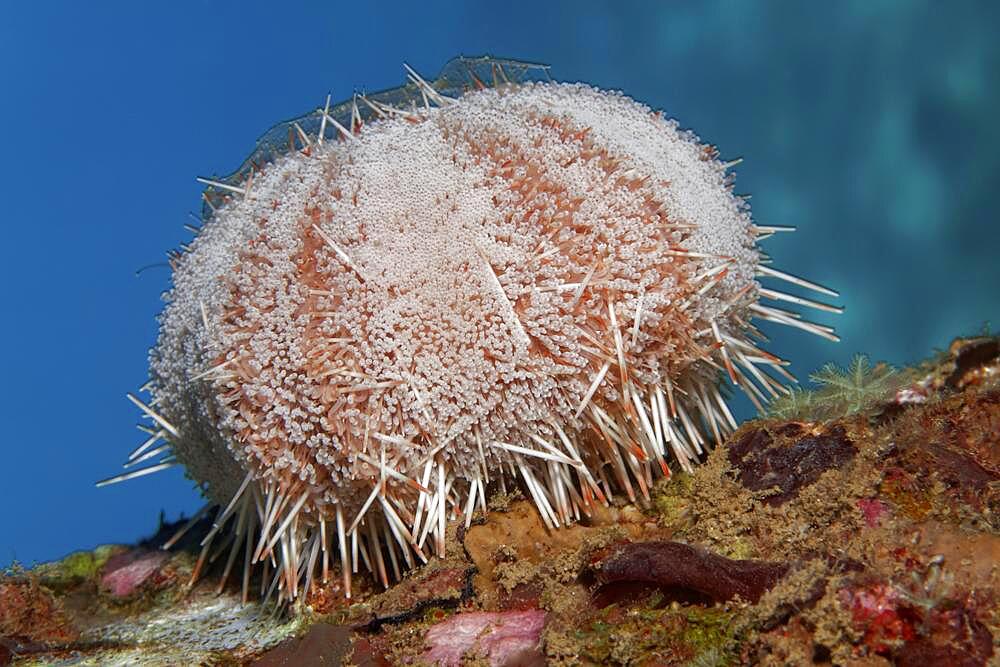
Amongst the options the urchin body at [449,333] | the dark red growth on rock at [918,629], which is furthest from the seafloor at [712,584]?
the urchin body at [449,333]

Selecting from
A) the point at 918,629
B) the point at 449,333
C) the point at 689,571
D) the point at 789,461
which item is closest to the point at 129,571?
the point at 449,333

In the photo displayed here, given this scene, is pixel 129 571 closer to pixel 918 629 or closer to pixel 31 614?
Answer: pixel 31 614

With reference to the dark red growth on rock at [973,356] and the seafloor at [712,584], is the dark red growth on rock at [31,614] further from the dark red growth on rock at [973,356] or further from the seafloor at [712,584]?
the dark red growth on rock at [973,356]

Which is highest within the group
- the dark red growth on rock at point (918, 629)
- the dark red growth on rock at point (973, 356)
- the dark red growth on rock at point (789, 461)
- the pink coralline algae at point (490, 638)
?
the dark red growth on rock at point (973, 356)

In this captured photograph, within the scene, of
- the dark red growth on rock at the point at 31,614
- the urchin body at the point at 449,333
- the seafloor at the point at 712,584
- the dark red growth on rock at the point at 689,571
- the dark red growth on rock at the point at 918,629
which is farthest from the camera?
the dark red growth on rock at the point at 31,614

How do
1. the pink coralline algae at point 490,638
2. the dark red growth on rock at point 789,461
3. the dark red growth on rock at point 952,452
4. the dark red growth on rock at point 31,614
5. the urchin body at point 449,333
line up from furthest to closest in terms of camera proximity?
the dark red growth on rock at point 31,614 < the urchin body at point 449,333 < the dark red growth on rock at point 789,461 < the dark red growth on rock at point 952,452 < the pink coralline algae at point 490,638

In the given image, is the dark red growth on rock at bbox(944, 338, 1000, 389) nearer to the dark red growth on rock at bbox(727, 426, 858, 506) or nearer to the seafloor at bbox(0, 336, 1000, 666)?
the seafloor at bbox(0, 336, 1000, 666)

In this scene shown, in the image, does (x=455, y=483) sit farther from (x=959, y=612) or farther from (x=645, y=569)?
(x=959, y=612)
